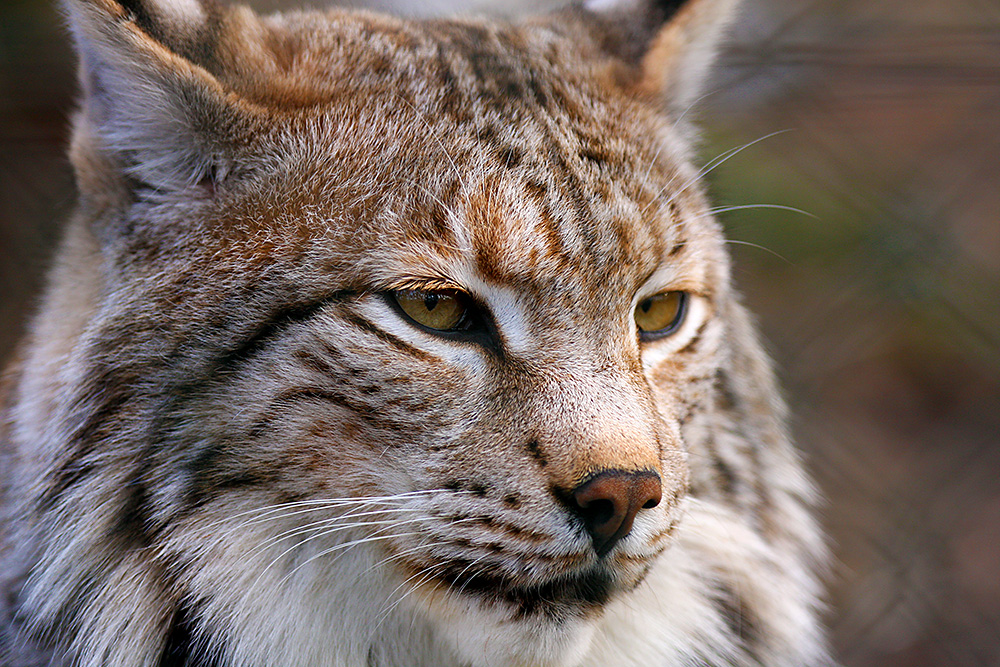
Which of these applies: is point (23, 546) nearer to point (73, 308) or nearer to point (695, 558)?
point (73, 308)

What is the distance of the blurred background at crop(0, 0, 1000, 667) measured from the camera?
2.79m

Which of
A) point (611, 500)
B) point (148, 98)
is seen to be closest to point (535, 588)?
point (611, 500)

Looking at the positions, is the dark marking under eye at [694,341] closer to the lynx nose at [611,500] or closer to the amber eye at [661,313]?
the amber eye at [661,313]

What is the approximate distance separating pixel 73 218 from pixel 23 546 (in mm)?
650

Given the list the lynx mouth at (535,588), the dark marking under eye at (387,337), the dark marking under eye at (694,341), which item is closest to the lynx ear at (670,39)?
the dark marking under eye at (694,341)

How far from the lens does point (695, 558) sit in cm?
172

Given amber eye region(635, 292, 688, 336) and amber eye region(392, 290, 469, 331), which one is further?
amber eye region(635, 292, 688, 336)

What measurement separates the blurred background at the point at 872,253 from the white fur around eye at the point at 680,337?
855mm

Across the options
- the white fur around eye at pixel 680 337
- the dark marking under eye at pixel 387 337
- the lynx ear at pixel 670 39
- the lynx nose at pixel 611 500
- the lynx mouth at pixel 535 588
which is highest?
the lynx ear at pixel 670 39

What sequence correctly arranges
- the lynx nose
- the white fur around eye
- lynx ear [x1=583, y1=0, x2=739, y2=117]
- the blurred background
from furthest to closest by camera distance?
the blurred background → lynx ear [x1=583, y1=0, x2=739, y2=117] → the white fur around eye → the lynx nose

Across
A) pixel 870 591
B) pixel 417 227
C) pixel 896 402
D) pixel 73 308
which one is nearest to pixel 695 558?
pixel 417 227

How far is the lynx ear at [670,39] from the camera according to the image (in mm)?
1850

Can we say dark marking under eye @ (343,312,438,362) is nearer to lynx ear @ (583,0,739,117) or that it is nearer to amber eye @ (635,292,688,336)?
amber eye @ (635,292,688,336)

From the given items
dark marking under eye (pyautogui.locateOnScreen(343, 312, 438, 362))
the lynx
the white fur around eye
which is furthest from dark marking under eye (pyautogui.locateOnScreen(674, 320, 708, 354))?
dark marking under eye (pyautogui.locateOnScreen(343, 312, 438, 362))
